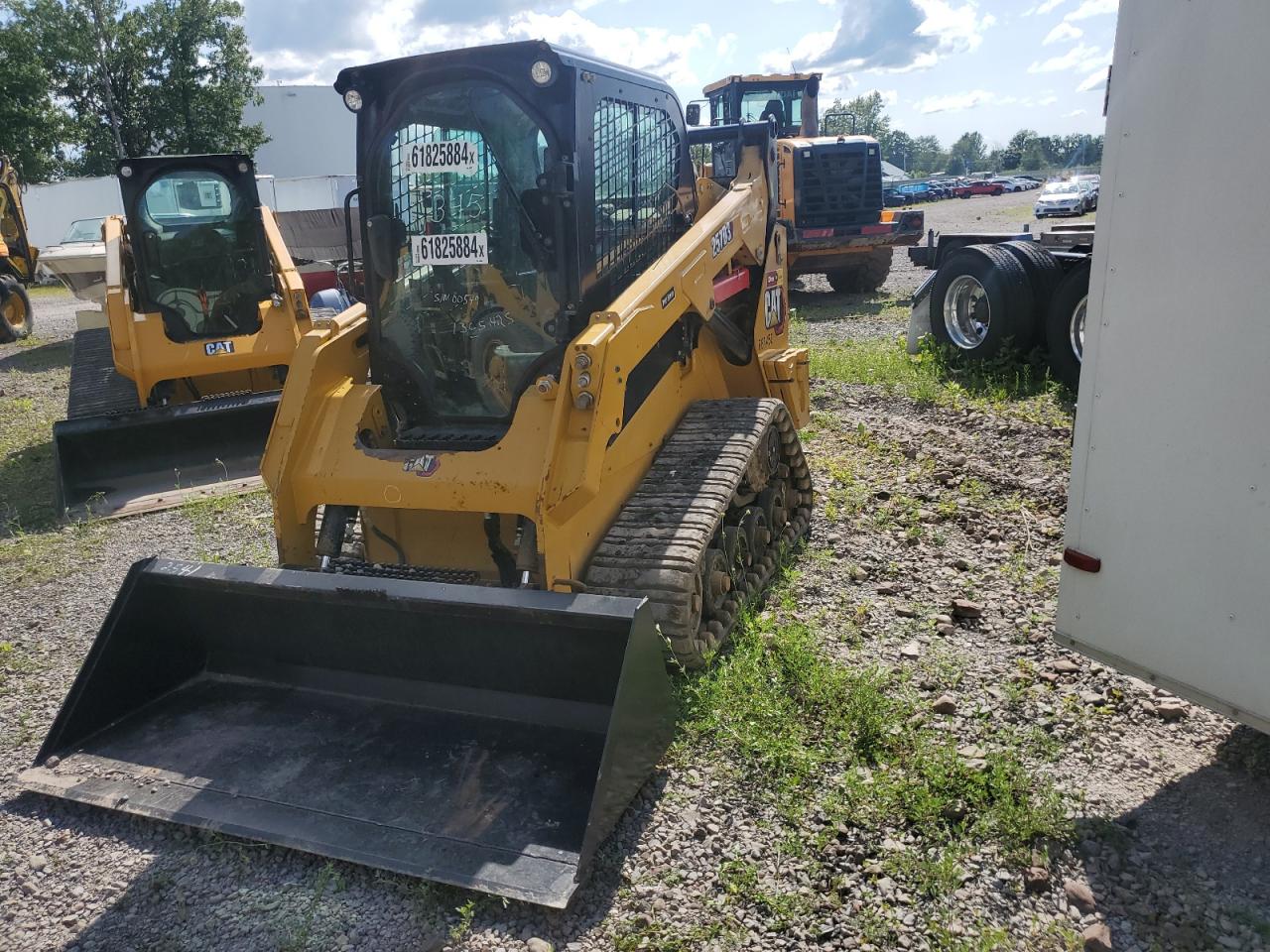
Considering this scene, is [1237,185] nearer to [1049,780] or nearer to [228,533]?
[1049,780]

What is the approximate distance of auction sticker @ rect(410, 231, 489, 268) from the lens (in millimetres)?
4254

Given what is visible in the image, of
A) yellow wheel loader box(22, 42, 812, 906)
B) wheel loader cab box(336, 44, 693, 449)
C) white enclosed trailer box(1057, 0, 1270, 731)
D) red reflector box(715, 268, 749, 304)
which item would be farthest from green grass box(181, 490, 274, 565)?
white enclosed trailer box(1057, 0, 1270, 731)

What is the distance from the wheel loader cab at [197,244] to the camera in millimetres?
8422

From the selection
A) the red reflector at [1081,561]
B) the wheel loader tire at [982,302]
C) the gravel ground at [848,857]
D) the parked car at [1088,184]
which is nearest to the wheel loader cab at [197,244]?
the gravel ground at [848,857]

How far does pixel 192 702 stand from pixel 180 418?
421cm

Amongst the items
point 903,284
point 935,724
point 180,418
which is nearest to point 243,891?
point 935,724

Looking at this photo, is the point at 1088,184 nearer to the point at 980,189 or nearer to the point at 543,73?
the point at 980,189

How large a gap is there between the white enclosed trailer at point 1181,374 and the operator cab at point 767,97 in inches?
510

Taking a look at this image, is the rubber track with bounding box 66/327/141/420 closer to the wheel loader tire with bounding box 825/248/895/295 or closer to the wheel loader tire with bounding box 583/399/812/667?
the wheel loader tire with bounding box 583/399/812/667

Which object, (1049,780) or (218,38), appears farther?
(218,38)

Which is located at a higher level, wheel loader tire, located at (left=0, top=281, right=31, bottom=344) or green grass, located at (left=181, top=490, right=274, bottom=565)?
wheel loader tire, located at (left=0, top=281, right=31, bottom=344)

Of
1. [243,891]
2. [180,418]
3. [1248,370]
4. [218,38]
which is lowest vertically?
[243,891]

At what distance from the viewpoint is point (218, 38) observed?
39.2 m

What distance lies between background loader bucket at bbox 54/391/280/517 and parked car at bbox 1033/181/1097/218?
26.9 metres
